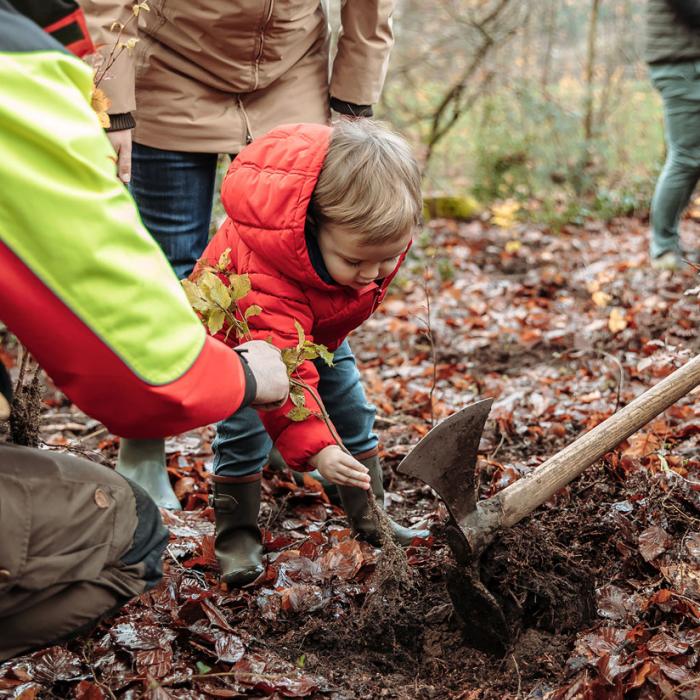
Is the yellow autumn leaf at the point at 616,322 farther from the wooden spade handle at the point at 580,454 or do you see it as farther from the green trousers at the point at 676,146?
the wooden spade handle at the point at 580,454

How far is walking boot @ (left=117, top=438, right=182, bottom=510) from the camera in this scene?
3.18 m

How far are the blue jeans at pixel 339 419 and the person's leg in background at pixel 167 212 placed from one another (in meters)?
0.49

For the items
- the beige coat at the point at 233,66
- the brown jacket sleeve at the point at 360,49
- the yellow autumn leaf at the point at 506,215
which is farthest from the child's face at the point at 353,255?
the yellow autumn leaf at the point at 506,215

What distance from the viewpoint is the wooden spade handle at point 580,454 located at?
2355 millimetres

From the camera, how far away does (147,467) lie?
3.19 m

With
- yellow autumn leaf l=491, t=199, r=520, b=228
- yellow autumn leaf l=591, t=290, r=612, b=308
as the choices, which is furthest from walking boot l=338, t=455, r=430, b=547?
yellow autumn leaf l=491, t=199, r=520, b=228

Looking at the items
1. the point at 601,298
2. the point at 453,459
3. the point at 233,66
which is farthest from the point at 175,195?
the point at 601,298

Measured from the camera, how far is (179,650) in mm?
2293

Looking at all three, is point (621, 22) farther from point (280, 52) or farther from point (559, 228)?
point (280, 52)

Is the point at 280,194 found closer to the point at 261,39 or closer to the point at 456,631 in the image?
the point at 261,39

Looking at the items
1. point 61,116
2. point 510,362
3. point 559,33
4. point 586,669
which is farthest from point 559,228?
point 61,116

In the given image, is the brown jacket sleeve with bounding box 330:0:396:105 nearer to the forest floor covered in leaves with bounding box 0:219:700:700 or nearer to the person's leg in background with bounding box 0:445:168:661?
the forest floor covered in leaves with bounding box 0:219:700:700

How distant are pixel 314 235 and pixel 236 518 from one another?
3.34 ft

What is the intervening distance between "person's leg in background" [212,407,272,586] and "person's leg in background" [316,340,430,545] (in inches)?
11.6
